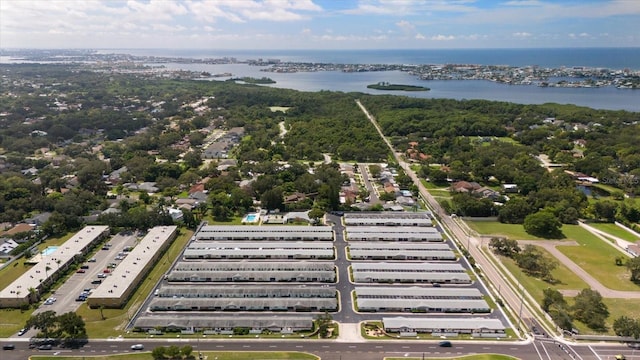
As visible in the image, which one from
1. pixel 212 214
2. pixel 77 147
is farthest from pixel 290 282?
pixel 77 147

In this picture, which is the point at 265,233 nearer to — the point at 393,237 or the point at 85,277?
the point at 393,237

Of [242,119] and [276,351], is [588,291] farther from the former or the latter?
[242,119]

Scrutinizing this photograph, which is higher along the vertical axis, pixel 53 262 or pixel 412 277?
pixel 53 262

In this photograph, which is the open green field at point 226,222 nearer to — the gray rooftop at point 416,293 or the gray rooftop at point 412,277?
the gray rooftop at point 412,277

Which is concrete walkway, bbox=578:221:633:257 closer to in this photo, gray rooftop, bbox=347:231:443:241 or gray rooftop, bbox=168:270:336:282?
gray rooftop, bbox=347:231:443:241

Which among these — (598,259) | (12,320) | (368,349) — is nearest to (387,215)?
(598,259)

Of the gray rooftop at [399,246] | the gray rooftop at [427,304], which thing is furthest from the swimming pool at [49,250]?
the gray rooftop at [427,304]

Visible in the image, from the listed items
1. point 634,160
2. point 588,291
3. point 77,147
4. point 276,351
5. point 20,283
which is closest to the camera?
point 276,351
